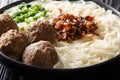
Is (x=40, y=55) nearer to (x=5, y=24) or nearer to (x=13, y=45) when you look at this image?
(x=13, y=45)

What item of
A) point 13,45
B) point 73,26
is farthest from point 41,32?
point 73,26

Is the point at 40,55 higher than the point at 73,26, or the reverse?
the point at 40,55

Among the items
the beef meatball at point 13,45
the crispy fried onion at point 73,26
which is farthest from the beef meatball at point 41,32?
the crispy fried onion at point 73,26

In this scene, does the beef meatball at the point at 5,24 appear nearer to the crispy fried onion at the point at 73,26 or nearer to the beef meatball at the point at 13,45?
the beef meatball at the point at 13,45

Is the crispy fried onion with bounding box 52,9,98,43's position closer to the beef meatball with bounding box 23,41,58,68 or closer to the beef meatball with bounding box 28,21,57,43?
the beef meatball with bounding box 28,21,57,43

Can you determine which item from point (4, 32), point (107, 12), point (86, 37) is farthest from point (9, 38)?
point (107, 12)

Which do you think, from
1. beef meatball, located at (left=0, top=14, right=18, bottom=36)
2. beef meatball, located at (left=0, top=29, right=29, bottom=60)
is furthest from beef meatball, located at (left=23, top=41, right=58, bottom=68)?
beef meatball, located at (left=0, top=14, right=18, bottom=36)
